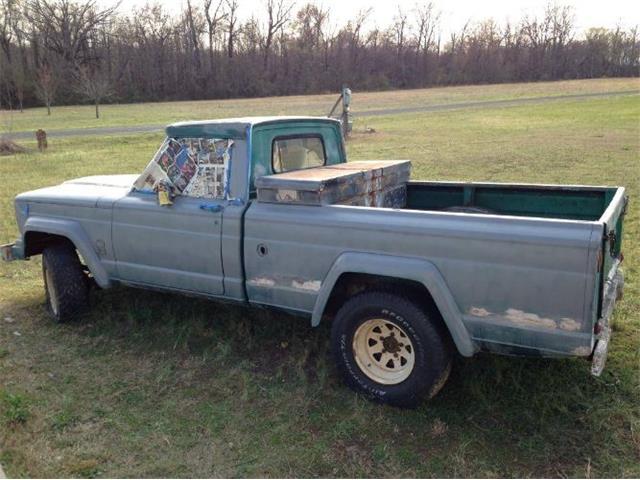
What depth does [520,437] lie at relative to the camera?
3.15 metres

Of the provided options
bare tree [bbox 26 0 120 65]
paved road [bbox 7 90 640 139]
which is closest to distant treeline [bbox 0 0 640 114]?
bare tree [bbox 26 0 120 65]

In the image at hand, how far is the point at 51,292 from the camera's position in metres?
4.93

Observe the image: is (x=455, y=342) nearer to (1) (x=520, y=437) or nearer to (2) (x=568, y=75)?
(1) (x=520, y=437)

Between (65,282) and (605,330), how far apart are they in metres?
3.95

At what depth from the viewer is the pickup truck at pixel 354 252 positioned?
2.90 m

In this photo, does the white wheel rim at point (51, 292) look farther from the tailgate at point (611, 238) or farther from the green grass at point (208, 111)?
the green grass at point (208, 111)

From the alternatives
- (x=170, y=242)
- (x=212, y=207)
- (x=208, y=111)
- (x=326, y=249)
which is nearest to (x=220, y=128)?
(x=212, y=207)

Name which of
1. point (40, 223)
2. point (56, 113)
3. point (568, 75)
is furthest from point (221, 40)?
point (40, 223)

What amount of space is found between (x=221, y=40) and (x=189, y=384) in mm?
68652

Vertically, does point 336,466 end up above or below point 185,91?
below

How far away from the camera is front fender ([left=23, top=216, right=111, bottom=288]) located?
4.51 m

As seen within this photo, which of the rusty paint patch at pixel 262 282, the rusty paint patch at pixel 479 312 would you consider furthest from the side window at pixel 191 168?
the rusty paint patch at pixel 479 312

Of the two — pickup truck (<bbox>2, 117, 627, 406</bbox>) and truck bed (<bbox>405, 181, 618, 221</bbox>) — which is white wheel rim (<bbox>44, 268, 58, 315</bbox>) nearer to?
pickup truck (<bbox>2, 117, 627, 406</bbox>)

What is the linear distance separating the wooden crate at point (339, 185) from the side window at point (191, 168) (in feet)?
1.32
